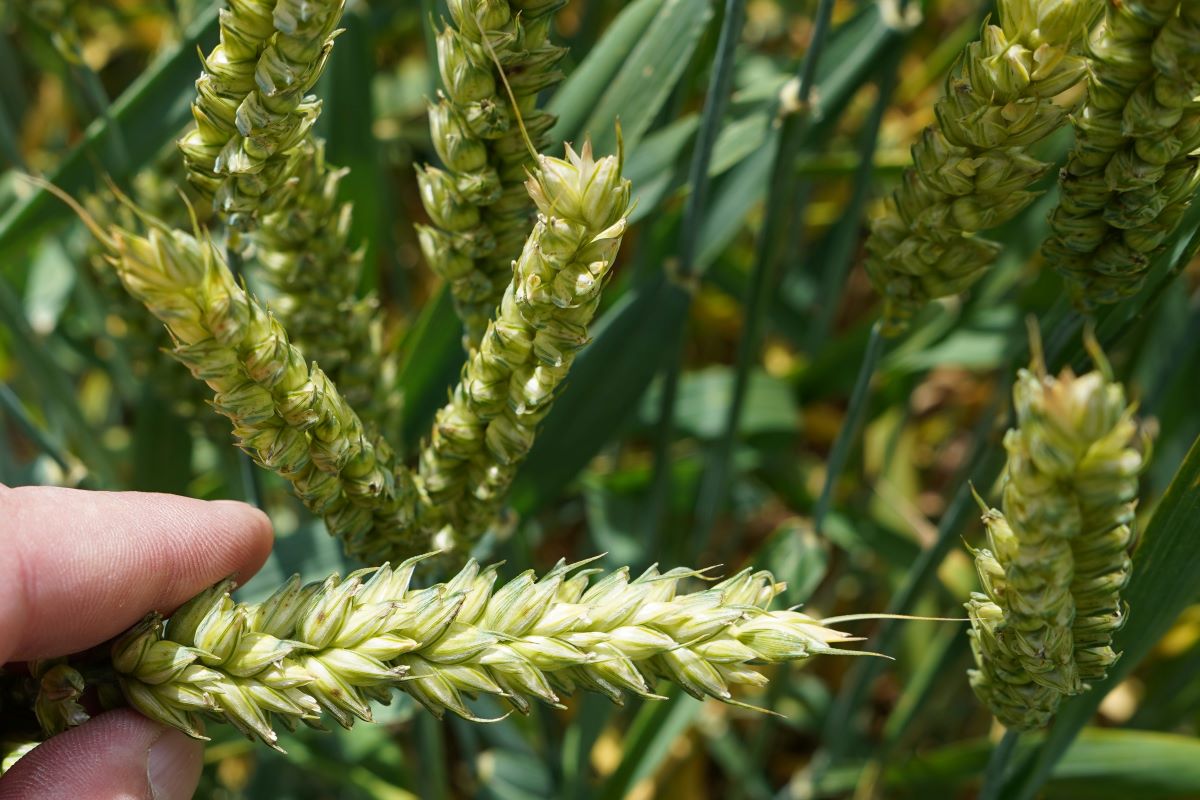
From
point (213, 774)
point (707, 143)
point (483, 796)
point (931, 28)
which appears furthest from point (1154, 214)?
point (931, 28)

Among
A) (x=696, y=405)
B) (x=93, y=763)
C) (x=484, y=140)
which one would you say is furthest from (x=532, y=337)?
(x=696, y=405)

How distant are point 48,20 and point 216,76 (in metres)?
0.52

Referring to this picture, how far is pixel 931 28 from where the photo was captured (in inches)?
80.2

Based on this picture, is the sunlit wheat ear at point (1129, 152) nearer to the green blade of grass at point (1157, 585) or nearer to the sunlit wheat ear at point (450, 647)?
the green blade of grass at point (1157, 585)

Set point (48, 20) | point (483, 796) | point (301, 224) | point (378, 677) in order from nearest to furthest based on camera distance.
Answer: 1. point (378, 677)
2. point (301, 224)
3. point (48, 20)
4. point (483, 796)

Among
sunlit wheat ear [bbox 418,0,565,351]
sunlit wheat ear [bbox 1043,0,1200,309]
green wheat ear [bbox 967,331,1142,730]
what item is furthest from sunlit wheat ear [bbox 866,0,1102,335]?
sunlit wheat ear [bbox 418,0,565,351]

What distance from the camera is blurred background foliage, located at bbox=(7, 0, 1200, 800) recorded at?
38.3 inches

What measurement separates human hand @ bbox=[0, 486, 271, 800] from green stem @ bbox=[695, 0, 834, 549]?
20.1 inches

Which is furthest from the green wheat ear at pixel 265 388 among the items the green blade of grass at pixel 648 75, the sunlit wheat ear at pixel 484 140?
the green blade of grass at pixel 648 75

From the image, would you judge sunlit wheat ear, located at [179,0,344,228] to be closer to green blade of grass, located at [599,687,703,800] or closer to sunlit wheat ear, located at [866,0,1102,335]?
sunlit wheat ear, located at [866,0,1102,335]

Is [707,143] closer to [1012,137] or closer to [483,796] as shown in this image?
[1012,137]

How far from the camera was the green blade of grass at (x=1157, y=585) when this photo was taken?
0.69 m

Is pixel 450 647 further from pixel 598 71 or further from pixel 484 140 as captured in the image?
pixel 598 71

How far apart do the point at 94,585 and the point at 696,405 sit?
2.96 ft
